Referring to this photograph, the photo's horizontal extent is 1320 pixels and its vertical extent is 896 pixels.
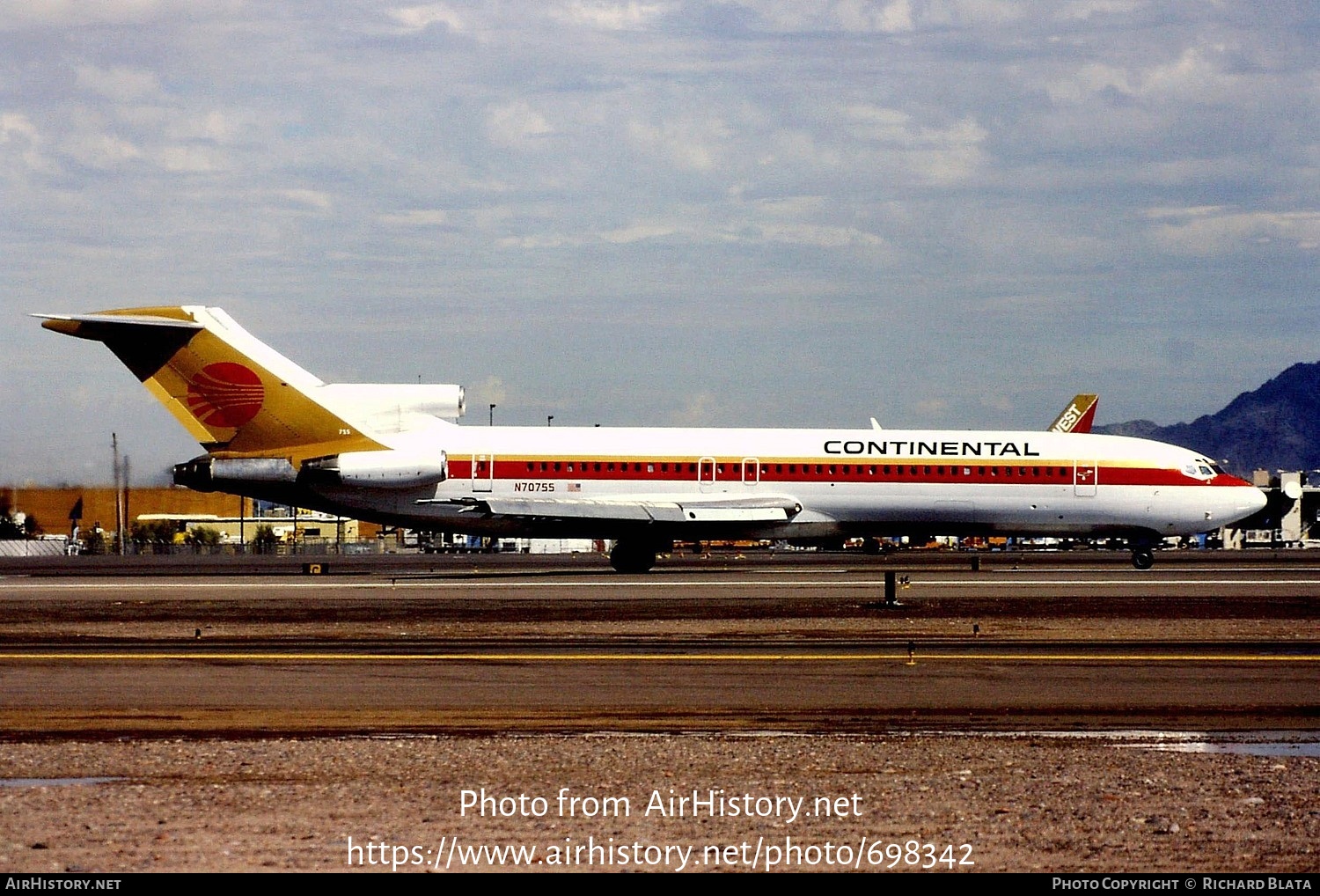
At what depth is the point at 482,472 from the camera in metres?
41.9

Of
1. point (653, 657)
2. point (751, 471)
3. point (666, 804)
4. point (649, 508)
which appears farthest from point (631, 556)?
point (666, 804)

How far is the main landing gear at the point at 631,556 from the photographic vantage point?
4253cm

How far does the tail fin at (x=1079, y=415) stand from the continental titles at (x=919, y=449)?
5016 cm

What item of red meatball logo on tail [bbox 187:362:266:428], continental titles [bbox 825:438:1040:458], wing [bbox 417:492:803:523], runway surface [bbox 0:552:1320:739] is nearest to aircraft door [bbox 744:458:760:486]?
wing [bbox 417:492:803:523]

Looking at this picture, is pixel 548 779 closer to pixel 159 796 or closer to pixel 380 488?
pixel 159 796

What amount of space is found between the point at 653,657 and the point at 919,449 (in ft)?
83.8

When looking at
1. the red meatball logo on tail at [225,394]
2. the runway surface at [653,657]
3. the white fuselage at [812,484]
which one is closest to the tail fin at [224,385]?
the red meatball logo on tail at [225,394]

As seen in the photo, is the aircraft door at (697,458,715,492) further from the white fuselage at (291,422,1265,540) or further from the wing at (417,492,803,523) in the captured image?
the wing at (417,492,803,523)

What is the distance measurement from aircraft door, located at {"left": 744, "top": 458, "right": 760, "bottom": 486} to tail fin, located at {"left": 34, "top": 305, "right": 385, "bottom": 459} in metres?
10.5

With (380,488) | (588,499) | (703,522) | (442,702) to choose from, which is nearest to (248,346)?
(380,488)

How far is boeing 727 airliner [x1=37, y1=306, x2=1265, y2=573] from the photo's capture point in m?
40.4

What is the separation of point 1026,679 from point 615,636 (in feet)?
23.2

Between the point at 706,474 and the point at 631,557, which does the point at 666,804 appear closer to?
the point at 631,557

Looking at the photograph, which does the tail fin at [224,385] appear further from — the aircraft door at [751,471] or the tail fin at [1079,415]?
the tail fin at [1079,415]
